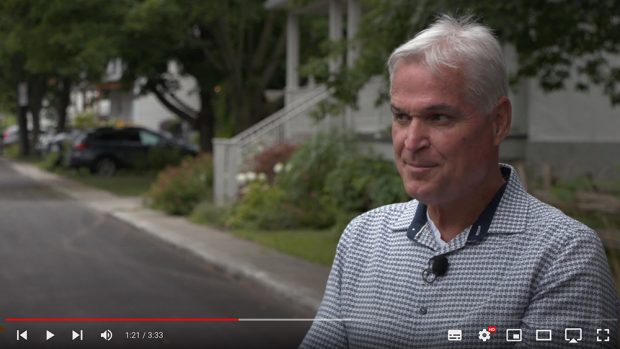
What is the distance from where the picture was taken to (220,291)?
10.5 metres

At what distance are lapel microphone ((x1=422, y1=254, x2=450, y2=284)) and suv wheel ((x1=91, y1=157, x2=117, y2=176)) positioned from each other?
3383 centimetres

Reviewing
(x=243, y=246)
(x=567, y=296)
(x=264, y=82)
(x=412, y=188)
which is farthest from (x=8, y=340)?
(x=264, y=82)

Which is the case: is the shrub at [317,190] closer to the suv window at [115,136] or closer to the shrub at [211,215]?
the shrub at [211,215]

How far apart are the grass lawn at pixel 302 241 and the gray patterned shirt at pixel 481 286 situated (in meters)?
9.60

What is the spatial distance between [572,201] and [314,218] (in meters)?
6.81

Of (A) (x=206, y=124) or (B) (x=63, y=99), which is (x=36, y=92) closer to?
(B) (x=63, y=99)

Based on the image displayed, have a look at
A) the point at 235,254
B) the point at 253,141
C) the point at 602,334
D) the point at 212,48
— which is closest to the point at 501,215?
the point at 602,334

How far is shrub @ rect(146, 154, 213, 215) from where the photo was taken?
65.3 feet

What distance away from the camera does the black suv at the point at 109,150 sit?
35062 mm

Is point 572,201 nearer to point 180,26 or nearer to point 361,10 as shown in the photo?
point 361,10

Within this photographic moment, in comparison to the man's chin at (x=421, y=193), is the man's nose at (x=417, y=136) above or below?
above

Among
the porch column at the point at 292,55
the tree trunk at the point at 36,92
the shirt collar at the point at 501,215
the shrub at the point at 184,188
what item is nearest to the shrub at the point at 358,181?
the shrub at the point at 184,188

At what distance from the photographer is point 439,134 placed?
2150mm
